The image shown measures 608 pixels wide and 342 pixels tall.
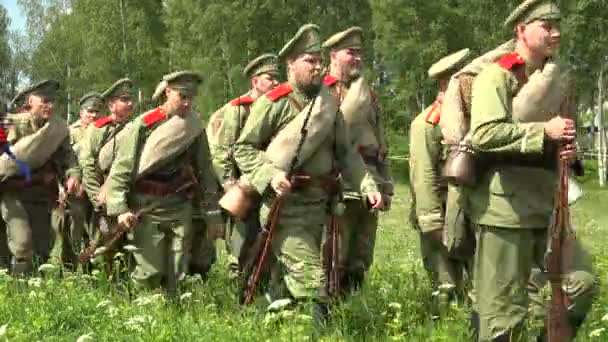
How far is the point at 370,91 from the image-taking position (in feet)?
28.3

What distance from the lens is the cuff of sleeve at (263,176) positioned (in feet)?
23.0

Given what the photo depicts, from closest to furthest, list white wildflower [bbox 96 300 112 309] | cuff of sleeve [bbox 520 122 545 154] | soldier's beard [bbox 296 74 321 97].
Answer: cuff of sleeve [bbox 520 122 545 154] → white wildflower [bbox 96 300 112 309] → soldier's beard [bbox 296 74 321 97]

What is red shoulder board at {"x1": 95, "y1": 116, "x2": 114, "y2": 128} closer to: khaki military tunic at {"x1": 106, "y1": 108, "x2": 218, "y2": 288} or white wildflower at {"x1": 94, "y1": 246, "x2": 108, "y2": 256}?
white wildflower at {"x1": 94, "y1": 246, "x2": 108, "y2": 256}

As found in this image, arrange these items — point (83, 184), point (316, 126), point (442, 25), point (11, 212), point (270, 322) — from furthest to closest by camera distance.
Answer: point (442, 25)
point (83, 184)
point (11, 212)
point (316, 126)
point (270, 322)

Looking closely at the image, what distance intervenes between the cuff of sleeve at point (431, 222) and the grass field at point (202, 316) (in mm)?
611

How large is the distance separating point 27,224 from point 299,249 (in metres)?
3.91

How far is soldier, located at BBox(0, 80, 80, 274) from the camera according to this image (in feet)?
31.7

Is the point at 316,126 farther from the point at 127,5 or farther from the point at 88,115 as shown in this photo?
the point at 127,5

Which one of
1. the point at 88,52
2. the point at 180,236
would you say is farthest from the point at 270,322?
the point at 88,52

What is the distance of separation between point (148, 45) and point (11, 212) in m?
40.2

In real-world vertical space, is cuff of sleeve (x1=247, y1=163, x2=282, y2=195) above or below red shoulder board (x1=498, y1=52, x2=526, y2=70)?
below

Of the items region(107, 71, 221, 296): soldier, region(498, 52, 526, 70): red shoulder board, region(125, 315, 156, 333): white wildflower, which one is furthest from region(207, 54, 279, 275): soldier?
region(498, 52, 526, 70): red shoulder board

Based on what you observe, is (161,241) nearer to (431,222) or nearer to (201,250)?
(201,250)

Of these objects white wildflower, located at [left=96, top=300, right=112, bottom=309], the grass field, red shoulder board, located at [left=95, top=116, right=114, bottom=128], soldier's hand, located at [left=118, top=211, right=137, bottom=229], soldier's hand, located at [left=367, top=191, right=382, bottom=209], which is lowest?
the grass field
